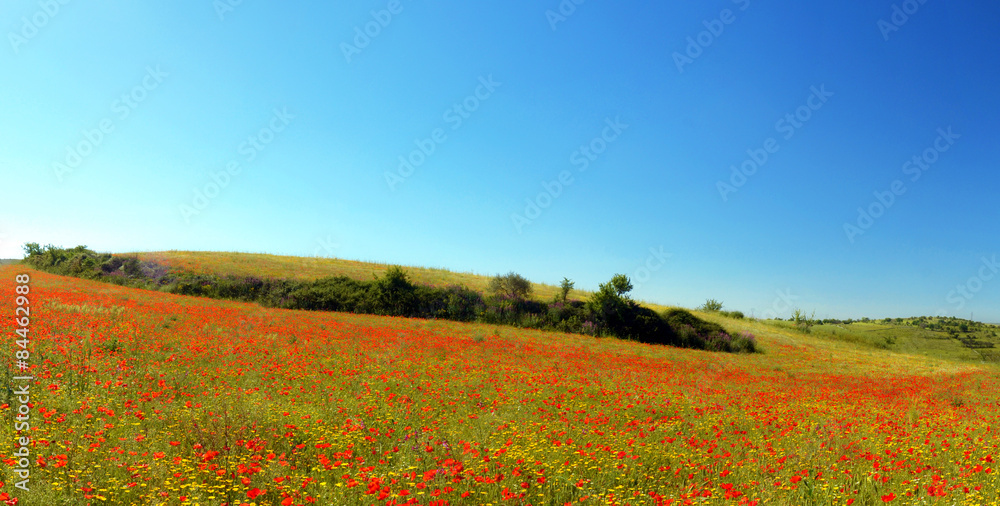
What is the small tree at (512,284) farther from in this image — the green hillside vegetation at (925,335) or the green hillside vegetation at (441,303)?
the green hillside vegetation at (925,335)

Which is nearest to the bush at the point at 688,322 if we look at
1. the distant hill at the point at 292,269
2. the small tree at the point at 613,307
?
the small tree at the point at 613,307

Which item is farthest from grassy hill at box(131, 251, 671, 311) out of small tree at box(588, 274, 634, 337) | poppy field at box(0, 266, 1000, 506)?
poppy field at box(0, 266, 1000, 506)

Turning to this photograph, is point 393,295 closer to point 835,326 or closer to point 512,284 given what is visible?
point 512,284

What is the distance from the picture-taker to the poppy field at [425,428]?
4957 mm

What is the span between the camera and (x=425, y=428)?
7172mm

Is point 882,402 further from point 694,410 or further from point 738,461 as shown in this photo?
point 738,461

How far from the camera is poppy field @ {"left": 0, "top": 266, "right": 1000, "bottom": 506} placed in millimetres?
4957

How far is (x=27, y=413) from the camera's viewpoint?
6.12 metres

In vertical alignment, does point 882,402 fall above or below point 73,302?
below

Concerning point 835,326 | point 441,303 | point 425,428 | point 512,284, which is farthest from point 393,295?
point 835,326

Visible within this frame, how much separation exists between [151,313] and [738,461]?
18823 mm

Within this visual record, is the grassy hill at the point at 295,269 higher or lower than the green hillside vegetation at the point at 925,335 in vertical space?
higher

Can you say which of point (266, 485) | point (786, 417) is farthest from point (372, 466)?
point (786, 417)

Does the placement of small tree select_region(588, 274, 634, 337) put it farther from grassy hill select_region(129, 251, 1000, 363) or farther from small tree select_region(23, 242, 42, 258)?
small tree select_region(23, 242, 42, 258)
